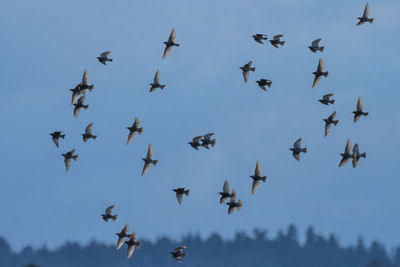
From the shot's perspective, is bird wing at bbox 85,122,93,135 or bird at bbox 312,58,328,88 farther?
bird wing at bbox 85,122,93,135

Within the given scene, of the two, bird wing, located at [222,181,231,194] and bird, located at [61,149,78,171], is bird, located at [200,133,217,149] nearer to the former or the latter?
bird wing, located at [222,181,231,194]

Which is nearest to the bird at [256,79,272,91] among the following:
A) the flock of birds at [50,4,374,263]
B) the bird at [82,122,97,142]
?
the flock of birds at [50,4,374,263]

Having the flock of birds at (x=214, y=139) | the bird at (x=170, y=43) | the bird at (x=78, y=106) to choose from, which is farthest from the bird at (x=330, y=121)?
the bird at (x=78, y=106)

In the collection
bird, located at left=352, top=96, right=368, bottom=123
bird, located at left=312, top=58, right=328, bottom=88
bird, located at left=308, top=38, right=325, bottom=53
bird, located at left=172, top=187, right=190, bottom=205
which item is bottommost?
bird, located at left=172, top=187, right=190, bottom=205

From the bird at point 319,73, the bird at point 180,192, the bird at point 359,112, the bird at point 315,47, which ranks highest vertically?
the bird at point 315,47

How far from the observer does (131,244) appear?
4222 inches

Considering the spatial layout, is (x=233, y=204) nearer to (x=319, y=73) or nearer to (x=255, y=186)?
(x=255, y=186)

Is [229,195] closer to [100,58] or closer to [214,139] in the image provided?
[214,139]

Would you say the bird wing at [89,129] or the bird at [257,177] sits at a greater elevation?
the bird wing at [89,129]

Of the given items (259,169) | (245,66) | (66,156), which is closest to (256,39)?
(245,66)

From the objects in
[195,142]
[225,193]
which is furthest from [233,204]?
[195,142]

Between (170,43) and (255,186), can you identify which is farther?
(170,43)

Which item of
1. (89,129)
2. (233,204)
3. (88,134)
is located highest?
(89,129)

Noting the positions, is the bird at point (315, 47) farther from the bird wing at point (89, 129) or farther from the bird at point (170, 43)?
the bird wing at point (89, 129)
